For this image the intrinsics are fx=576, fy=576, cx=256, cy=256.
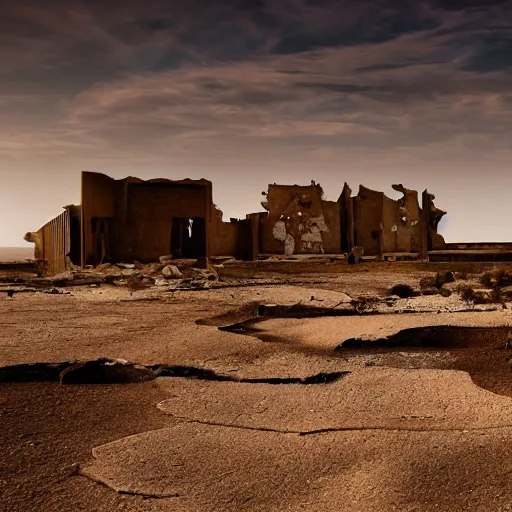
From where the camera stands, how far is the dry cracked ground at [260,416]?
8.44 ft

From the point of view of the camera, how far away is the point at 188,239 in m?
19.2

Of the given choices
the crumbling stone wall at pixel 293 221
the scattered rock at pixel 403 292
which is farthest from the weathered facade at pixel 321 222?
the scattered rock at pixel 403 292

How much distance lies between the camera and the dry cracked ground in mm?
2572

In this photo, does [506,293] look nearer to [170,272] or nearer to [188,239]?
[170,272]

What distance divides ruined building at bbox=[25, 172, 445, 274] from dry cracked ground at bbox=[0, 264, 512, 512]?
9752 mm

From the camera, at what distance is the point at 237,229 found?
19.3m

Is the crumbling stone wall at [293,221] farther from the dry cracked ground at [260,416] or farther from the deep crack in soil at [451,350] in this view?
the deep crack in soil at [451,350]

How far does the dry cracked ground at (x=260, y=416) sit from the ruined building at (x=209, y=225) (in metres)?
9.75

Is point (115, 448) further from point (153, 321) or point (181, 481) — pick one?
point (153, 321)

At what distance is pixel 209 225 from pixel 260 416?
14.3 metres

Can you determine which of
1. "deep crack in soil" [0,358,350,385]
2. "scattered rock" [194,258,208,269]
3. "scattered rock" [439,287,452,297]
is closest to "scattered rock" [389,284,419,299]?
"scattered rock" [439,287,452,297]

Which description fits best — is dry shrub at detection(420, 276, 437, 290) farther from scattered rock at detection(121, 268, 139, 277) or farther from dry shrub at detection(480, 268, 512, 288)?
scattered rock at detection(121, 268, 139, 277)

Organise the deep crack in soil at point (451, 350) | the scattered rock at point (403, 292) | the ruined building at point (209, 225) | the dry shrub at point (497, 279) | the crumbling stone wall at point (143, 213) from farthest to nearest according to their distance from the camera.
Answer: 1. the crumbling stone wall at point (143, 213)
2. the ruined building at point (209, 225)
3. the dry shrub at point (497, 279)
4. the scattered rock at point (403, 292)
5. the deep crack in soil at point (451, 350)

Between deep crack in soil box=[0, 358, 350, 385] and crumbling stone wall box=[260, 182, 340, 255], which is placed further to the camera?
crumbling stone wall box=[260, 182, 340, 255]
